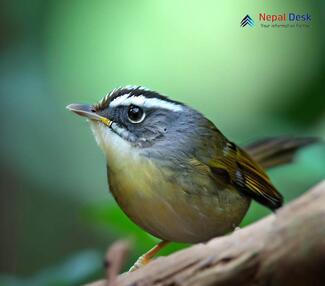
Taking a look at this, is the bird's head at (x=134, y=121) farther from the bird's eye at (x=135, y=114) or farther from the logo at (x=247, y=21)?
the logo at (x=247, y=21)

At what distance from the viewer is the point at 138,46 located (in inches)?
57.8

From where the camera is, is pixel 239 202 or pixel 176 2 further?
pixel 176 2

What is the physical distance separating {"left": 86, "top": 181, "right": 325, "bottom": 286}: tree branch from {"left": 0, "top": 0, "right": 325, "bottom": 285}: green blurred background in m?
0.45

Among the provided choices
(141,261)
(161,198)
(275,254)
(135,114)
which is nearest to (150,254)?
(141,261)

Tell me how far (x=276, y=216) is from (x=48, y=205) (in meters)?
1.01

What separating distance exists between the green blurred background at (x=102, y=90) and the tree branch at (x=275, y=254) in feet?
1.48

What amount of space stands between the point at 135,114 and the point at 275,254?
45cm

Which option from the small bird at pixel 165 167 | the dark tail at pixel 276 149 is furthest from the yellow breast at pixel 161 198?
the dark tail at pixel 276 149

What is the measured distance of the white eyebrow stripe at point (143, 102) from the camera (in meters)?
1.15

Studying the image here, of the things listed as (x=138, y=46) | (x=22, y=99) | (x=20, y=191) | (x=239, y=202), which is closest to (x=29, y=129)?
(x=22, y=99)

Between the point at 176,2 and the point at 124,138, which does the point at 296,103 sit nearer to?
the point at 176,2

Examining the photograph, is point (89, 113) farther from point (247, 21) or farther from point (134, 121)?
point (247, 21)

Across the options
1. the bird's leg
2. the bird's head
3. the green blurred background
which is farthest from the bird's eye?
the bird's leg

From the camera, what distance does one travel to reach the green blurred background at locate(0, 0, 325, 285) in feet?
4.54
